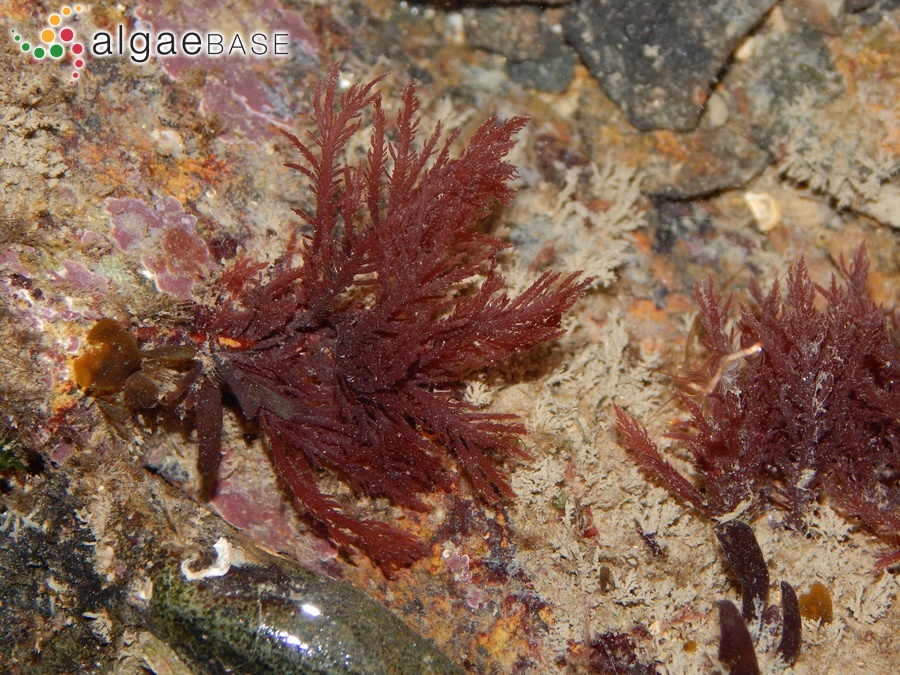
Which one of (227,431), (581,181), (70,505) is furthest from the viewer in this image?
(581,181)

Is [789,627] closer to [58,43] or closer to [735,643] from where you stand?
[735,643]

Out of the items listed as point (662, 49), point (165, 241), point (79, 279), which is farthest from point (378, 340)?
point (662, 49)

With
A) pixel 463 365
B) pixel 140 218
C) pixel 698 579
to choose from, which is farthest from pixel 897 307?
pixel 140 218

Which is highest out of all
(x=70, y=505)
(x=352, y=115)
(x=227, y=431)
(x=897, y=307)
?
(x=352, y=115)

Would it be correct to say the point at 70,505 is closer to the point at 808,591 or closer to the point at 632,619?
the point at 632,619

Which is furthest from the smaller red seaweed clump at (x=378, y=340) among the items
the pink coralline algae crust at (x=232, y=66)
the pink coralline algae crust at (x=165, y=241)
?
the pink coralline algae crust at (x=232, y=66)
